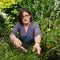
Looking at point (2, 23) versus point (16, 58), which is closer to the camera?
point (16, 58)

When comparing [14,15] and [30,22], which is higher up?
[30,22]

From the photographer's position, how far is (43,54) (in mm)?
4441

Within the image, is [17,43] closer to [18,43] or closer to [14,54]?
[18,43]

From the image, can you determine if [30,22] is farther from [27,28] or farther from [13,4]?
[13,4]

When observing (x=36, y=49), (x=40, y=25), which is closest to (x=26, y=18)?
(x=36, y=49)

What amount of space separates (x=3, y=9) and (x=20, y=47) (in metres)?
2.33

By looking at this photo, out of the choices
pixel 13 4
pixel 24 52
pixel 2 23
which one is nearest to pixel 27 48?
pixel 24 52

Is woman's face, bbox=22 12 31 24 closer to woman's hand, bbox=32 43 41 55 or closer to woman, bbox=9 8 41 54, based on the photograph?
woman, bbox=9 8 41 54

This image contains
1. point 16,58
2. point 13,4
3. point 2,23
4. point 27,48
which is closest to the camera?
point 16,58

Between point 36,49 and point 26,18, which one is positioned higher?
point 26,18

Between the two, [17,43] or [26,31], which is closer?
[17,43]

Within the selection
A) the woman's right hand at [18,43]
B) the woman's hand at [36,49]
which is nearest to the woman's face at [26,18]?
the woman's right hand at [18,43]

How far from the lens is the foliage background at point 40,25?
4.27 meters

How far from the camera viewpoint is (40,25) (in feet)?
18.7
